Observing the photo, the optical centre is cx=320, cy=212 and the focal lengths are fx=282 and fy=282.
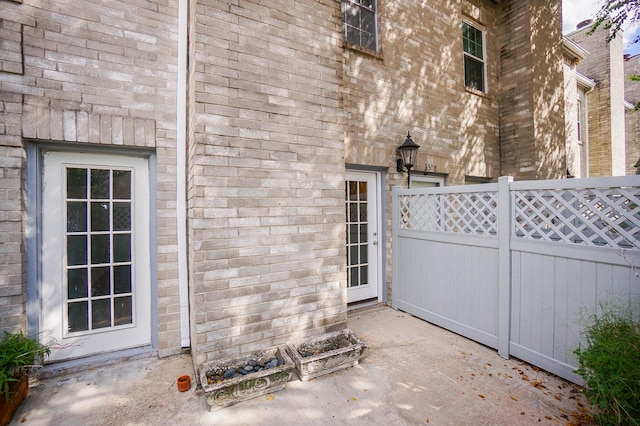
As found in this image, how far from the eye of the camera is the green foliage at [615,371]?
1617 mm

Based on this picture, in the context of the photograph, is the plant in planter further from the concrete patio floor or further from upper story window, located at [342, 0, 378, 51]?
upper story window, located at [342, 0, 378, 51]

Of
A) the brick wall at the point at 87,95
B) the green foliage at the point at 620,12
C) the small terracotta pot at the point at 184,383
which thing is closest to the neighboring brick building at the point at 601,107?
the green foliage at the point at 620,12

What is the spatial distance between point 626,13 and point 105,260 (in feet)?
26.4

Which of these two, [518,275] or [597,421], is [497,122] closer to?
[518,275]

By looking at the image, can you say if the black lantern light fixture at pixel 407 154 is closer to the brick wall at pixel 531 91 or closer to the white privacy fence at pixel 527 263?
the white privacy fence at pixel 527 263

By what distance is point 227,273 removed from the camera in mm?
2439

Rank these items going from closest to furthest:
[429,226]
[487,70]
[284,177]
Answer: [284,177], [429,226], [487,70]

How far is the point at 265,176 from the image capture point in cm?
259

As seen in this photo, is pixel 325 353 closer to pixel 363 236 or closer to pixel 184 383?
pixel 184 383

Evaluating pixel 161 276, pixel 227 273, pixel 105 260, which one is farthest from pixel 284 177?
pixel 105 260

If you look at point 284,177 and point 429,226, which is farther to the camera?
point 429,226

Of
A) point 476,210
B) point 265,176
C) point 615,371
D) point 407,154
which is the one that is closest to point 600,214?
point 476,210

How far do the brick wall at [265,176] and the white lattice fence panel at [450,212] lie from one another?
134cm

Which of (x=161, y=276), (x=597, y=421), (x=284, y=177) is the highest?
(x=284, y=177)
